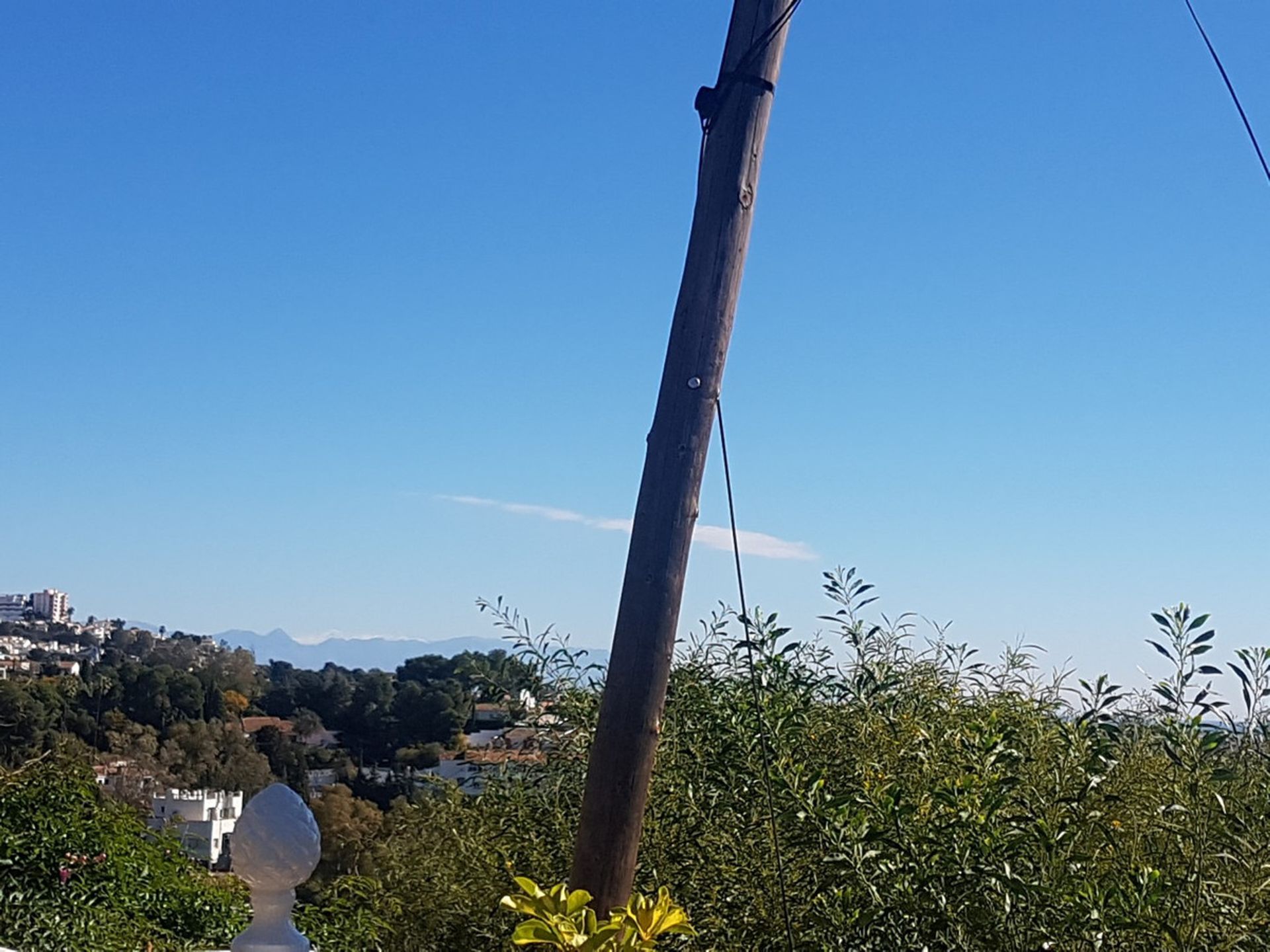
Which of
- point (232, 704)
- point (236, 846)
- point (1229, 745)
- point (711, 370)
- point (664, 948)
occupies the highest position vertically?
point (711, 370)

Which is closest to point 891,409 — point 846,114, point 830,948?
point 846,114

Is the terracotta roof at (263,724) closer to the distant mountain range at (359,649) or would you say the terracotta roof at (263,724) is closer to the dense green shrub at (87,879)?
the distant mountain range at (359,649)

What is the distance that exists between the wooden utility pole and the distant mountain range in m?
0.27

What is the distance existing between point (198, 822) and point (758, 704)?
5638 millimetres

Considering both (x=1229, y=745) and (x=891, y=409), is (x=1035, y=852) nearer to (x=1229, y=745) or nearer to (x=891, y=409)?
(x=1229, y=745)

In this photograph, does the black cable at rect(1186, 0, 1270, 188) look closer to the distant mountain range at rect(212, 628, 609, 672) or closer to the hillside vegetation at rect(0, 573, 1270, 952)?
the hillside vegetation at rect(0, 573, 1270, 952)

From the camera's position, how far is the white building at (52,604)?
21.2 m

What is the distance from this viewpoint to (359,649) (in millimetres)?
28922

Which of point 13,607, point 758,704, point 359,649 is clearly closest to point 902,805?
point 758,704

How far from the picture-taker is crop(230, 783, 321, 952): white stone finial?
64.9 inches

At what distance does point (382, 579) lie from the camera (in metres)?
13.3

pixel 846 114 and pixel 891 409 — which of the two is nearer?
pixel 846 114

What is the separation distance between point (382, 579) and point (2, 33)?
6.16 m

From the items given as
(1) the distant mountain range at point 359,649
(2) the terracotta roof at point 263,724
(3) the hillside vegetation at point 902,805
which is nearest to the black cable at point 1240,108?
(3) the hillside vegetation at point 902,805
